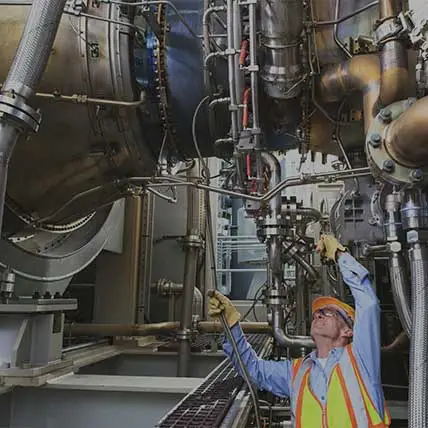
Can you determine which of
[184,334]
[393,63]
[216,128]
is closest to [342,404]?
[393,63]

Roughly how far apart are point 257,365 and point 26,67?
38.7 inches

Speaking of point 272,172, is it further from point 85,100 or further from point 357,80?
point 85,100

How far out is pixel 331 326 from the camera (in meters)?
1.21

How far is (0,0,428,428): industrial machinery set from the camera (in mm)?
1019

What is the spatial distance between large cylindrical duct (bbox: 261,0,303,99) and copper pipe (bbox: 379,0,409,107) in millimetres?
215

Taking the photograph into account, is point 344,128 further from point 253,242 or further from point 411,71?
point 253,242

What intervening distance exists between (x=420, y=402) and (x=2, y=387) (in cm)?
108

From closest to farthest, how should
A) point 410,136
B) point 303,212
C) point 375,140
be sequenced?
point 410,136 → point 375,140 → point 303,212

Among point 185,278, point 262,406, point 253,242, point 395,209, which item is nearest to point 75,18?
point 395,209

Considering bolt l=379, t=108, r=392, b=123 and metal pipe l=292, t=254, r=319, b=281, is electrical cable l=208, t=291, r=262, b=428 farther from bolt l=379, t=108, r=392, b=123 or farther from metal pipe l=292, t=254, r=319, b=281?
metal pipe l=292, t=254, r=319, b=281

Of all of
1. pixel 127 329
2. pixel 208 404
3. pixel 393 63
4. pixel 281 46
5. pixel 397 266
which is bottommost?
pixel 208 404

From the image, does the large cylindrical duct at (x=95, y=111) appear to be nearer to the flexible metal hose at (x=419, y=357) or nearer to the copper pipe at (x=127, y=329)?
the copper pipe at (x=127, y=329)

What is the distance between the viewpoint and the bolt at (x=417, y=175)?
1021mm

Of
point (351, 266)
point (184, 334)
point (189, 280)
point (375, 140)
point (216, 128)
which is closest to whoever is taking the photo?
point (375, 140)
